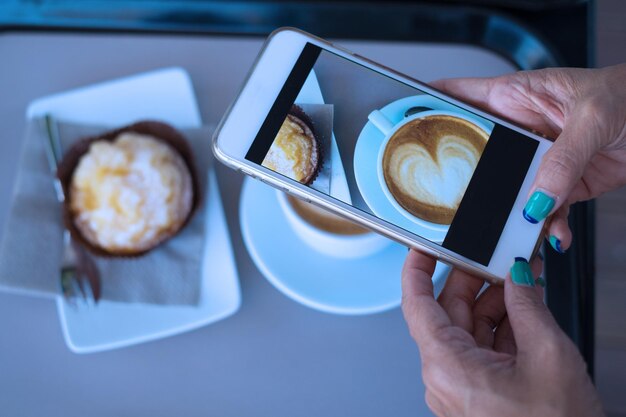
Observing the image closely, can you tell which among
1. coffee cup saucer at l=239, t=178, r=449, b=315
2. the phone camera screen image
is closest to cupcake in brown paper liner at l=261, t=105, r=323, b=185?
the phone camera screen image

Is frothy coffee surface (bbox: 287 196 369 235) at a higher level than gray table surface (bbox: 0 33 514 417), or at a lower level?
higher

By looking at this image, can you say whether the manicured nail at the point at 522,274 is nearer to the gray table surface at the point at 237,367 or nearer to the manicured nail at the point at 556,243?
the manicured nail at the point at 556,243

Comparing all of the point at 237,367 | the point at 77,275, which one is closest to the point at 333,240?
the point at 237,367

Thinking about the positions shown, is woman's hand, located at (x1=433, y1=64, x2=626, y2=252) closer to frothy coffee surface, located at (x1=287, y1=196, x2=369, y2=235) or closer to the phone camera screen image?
the phone camera screen image

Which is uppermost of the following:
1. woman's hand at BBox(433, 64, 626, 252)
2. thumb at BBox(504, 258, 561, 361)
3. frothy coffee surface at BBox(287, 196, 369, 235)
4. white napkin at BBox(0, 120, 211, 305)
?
woman's hand at BBox(433, 64, 626, 252)

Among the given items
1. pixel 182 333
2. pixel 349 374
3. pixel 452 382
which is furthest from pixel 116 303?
pixel 452 382

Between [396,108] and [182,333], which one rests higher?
[396,108]

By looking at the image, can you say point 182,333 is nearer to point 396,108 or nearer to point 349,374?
point 349,374
